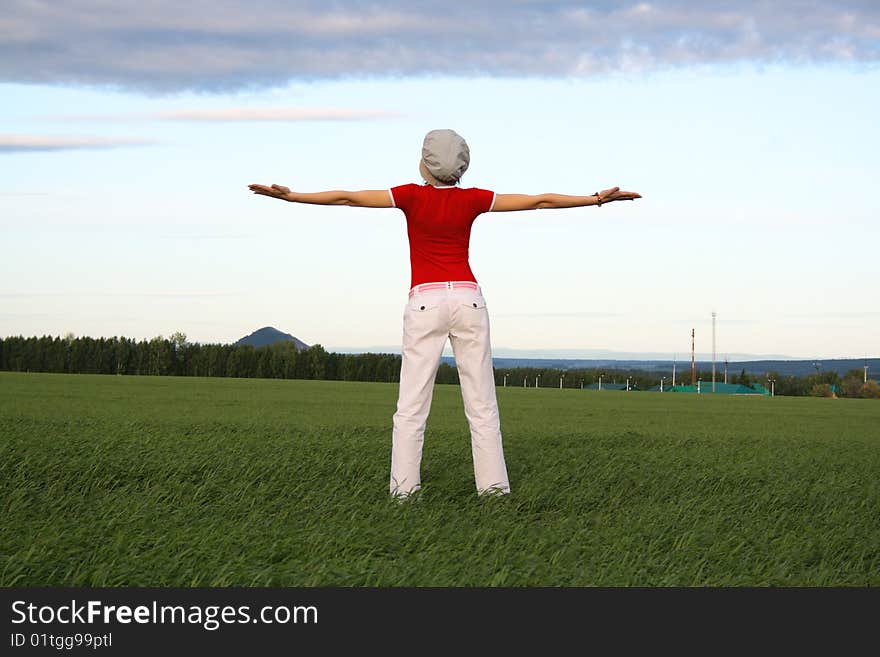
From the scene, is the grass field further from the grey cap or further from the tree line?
the tree line

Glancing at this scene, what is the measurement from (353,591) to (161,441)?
6.42 m

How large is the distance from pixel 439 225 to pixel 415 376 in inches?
47.5

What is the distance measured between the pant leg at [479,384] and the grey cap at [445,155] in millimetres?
997

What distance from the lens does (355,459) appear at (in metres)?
10.0

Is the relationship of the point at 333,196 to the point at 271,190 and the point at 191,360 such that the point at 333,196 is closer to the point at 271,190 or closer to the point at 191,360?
the point at 271,190

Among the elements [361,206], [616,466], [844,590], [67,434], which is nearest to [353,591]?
[844,590]

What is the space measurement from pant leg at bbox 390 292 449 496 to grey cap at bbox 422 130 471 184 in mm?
991

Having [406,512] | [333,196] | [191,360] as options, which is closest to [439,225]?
[333,196]

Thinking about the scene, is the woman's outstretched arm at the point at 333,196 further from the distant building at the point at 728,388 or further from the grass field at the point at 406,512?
the distant building at the point at 728,388

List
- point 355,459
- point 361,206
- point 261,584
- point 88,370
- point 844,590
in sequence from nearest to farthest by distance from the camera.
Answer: point 261,584 < point 844,590 < point 361,206 < point 355,459 < point 88,370

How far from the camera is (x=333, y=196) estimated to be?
793 cm

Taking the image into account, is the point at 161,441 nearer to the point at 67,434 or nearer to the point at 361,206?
the point at 67,434

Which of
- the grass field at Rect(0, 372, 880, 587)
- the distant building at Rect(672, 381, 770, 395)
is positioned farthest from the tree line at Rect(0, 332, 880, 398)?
the grass field at Rect(0, 372, 880, 587)

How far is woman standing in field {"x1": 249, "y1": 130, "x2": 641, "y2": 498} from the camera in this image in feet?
26.0
